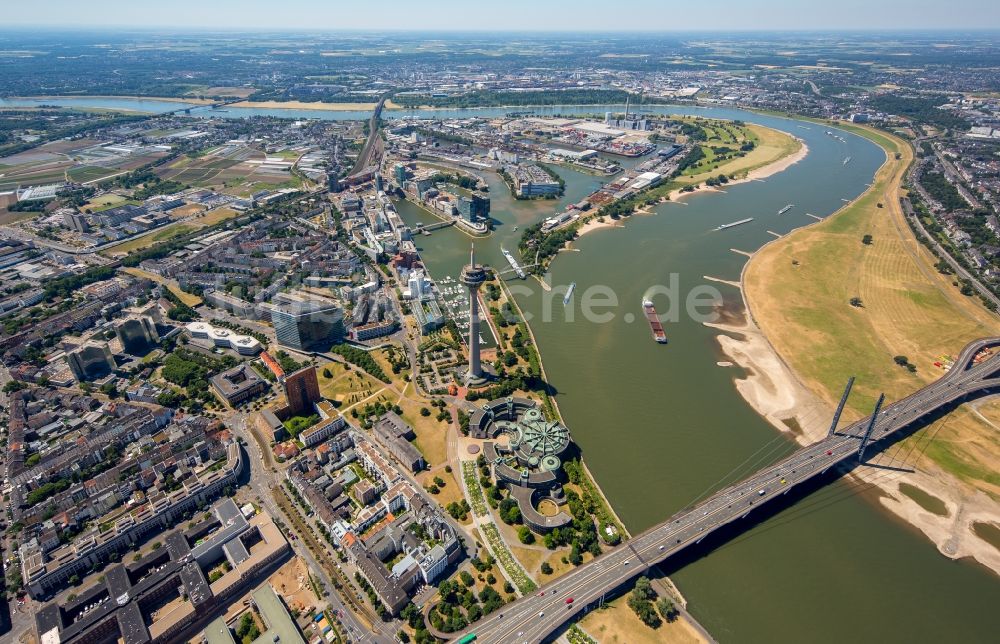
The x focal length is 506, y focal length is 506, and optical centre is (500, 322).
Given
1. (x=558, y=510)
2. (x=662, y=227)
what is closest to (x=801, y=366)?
(x=558, y=510)

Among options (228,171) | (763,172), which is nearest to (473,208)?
(228,171)

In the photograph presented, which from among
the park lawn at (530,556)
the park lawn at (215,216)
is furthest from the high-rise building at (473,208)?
the park lawn at (530,556)

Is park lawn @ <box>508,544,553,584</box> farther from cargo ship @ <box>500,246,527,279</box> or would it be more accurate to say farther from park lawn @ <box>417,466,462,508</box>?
cargo ship @ <box>500,246,527,279</box>

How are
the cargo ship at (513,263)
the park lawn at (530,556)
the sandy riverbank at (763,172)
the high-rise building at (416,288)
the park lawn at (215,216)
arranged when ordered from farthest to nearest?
the sandy riverbank at (763,172) < the park lawn at (215,216) < the cargo ship at (513,263) < the high-rise building at (416,288) < the park lawn at (530,556)

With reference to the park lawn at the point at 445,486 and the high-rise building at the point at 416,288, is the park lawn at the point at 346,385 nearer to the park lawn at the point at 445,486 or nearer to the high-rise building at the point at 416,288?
the park lawn at the point at 445,486

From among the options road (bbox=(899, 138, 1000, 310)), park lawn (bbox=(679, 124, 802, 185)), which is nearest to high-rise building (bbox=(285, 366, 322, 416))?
road (bbox=(899, 138, 1000, 310))

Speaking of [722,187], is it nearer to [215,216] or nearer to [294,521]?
[215,216]

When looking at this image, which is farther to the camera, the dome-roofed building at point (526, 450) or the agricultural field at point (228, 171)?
the agricultural field at point (228, 171)
